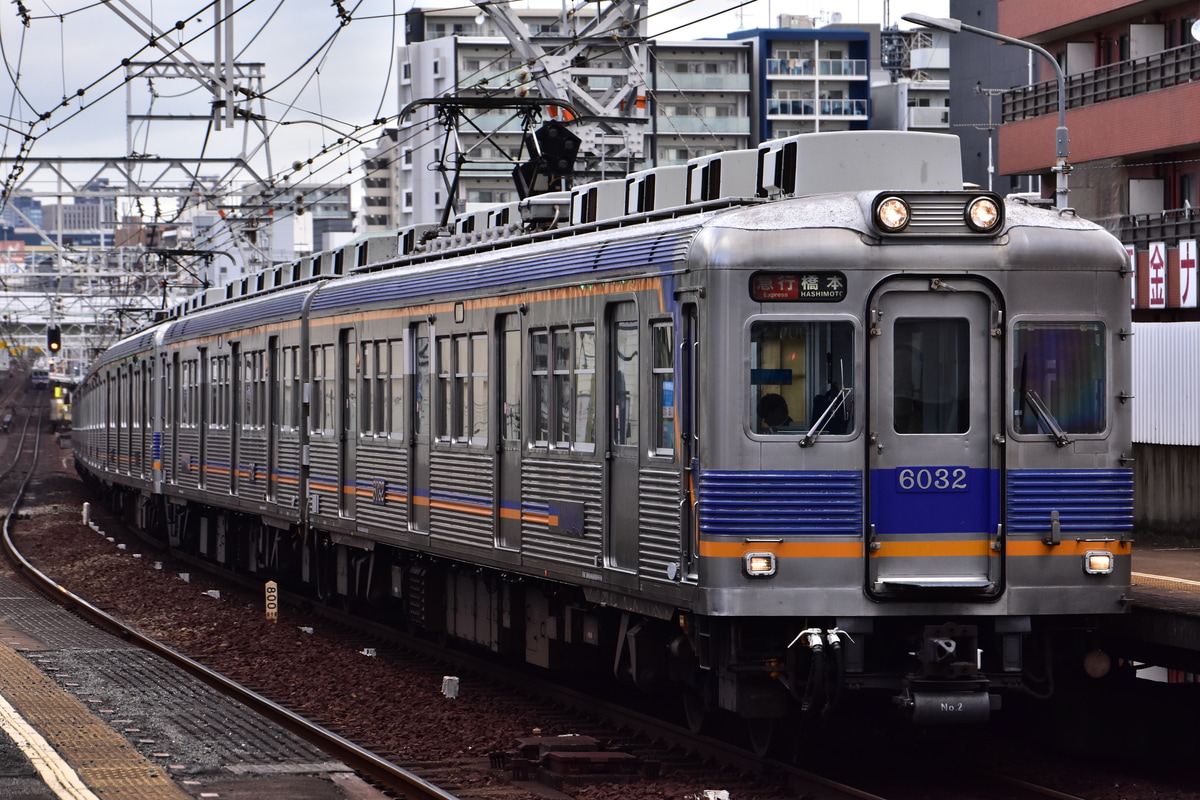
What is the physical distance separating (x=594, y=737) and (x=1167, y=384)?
30.0 feet

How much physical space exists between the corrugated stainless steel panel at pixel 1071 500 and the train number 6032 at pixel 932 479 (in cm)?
26

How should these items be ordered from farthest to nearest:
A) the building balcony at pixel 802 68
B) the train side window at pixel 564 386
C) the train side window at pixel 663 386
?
1. the building balcony at pixel 802 68
2. the train side window at pixel 564 386
3. the train side window at pixel 663 386

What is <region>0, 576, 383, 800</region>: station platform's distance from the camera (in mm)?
9367

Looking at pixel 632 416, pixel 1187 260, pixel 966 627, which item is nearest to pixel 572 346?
pixel 632 416

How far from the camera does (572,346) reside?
1149cm

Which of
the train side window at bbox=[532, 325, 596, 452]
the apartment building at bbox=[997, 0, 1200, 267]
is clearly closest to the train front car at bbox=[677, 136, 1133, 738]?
the train side window at bbox=[532, 325, 596, 452]

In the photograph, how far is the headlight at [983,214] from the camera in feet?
31.4

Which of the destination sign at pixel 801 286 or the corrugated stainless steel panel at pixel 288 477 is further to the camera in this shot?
the corrugated stainless steel panel at pixel 288 477

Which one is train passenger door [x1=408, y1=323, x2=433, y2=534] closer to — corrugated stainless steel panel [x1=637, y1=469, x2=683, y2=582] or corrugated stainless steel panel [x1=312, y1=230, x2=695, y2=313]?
corrugated stainless steel panel [x1=312, y1=230, x2=695, y2=313]

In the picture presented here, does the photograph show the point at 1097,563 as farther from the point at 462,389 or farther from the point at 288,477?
the point at 288,477

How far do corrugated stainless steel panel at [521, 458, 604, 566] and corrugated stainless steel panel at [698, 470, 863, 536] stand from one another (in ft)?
5.63

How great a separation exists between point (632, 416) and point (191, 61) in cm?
1216

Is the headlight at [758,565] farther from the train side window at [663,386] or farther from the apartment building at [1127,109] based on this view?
the apartment building at [1127,109]

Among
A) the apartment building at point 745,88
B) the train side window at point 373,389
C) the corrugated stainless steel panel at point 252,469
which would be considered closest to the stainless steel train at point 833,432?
the train side window at point 373,389
